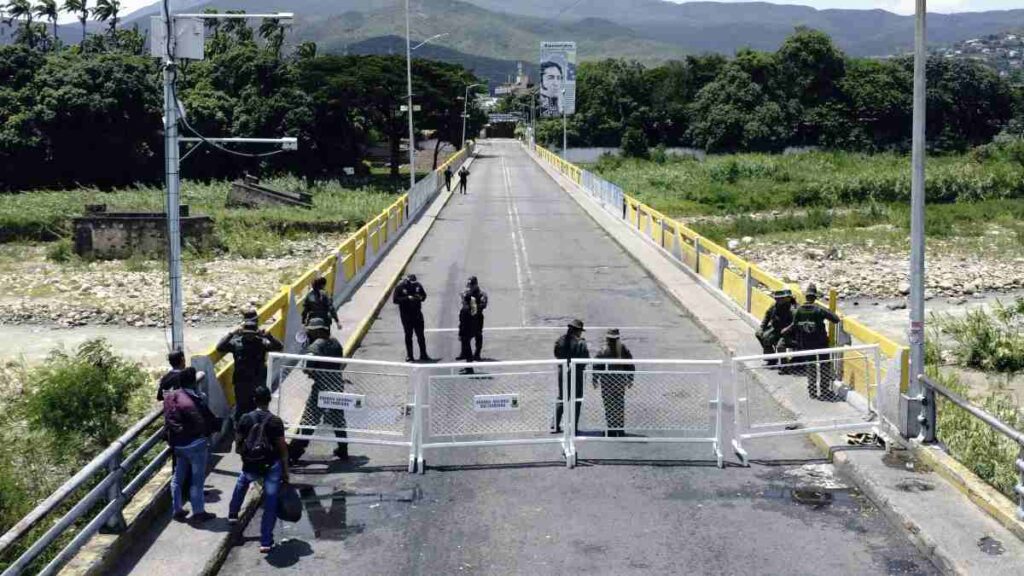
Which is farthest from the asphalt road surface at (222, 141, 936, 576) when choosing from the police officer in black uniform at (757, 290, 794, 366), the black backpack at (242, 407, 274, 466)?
the police officer in black uniform at (757, 290, 794, 366)

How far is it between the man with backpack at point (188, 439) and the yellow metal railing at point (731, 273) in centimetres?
807

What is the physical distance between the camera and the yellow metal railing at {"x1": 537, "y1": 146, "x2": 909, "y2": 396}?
47.1ft

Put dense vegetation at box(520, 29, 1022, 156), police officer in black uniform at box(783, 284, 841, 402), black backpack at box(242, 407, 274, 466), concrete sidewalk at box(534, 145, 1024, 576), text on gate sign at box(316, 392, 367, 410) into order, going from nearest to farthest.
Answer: concrete sidewalk at box(534, 145, 1024, 576) → black backpack at box(242, 407, 274, 466) → text on gate sign at box(316, 392, 367, 410) → police officer in black uniform at box(783, 284, 841, 402) → dense vegetation at box(520, 29, 1022, 156)

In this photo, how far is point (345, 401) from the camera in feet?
41.6

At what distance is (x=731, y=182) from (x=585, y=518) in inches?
2603

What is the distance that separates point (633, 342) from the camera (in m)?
21.1

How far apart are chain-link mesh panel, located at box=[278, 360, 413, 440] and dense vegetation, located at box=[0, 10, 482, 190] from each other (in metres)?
59.3

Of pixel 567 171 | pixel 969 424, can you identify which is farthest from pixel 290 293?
pixel 567 171

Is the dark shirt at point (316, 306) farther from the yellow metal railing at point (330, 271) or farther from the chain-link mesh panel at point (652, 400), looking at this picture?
the chain-link mesh panel at point (652, 400)

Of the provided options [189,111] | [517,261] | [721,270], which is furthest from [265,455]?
[189,111]

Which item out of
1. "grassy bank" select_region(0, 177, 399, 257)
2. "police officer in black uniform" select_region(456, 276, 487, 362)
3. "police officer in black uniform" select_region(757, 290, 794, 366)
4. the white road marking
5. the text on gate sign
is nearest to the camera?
the text on gate sign

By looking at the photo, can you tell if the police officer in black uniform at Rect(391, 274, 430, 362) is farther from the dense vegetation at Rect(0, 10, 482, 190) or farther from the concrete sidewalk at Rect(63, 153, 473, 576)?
the dense vegetation at Rect(0, 10, 482, 190)

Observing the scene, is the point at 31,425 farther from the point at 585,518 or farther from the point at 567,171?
the point at 567,171

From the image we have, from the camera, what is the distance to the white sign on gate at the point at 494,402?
12852 millimetres
